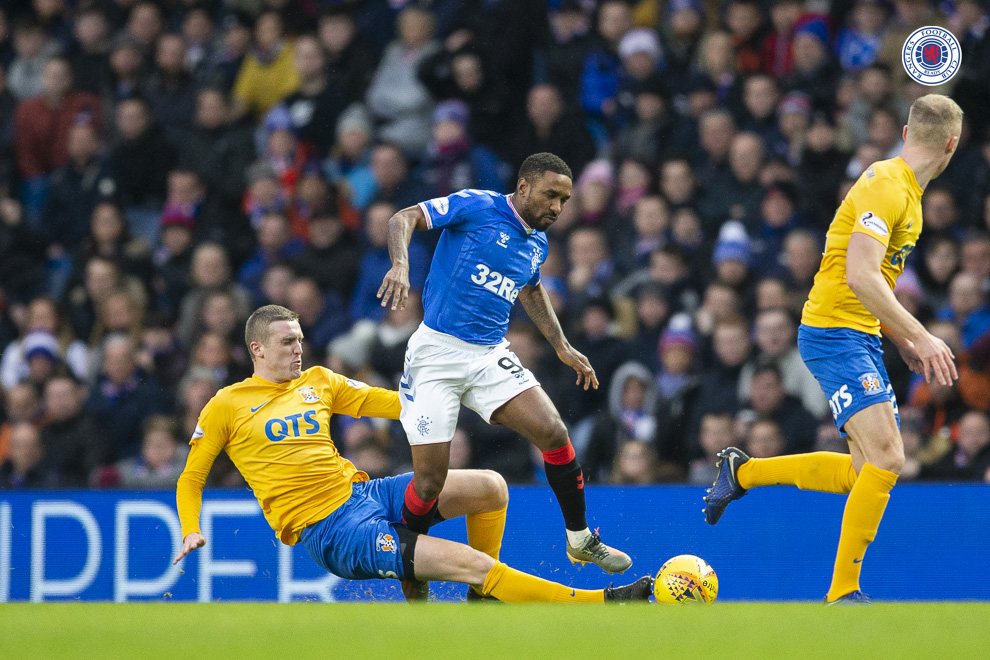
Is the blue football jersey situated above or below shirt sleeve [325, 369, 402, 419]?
above

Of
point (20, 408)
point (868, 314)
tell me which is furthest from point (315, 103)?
point (868, 314)

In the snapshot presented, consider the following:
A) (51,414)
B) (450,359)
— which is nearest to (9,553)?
(51,414)

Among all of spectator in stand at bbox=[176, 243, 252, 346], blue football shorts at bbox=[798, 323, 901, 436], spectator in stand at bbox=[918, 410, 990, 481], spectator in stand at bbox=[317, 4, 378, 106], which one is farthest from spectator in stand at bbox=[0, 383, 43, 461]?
spectator in stand at bbox=[918, 410, 990, 481]

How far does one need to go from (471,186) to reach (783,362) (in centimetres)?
279

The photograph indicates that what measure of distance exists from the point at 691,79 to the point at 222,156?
3.77m

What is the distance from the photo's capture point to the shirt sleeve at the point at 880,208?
4.86 meters

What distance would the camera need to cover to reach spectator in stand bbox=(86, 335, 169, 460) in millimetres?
8492

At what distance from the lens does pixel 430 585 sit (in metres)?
6.43

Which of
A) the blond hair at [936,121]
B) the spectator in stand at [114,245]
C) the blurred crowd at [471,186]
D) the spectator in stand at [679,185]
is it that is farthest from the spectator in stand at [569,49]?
the blond hair at [936,121]

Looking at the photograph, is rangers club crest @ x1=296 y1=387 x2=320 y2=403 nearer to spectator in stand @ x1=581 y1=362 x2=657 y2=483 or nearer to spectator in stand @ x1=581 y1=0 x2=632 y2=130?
spectator in stand @ x1=581 y1=362 x2=657 y2=483

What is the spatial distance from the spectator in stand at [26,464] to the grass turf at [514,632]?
412 cm

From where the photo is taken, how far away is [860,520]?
493 centimetres

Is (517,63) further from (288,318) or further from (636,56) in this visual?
(288,318)

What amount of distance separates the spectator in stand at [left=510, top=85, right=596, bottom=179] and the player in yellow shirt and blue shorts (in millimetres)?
3816
